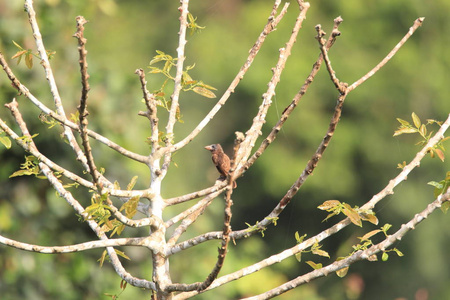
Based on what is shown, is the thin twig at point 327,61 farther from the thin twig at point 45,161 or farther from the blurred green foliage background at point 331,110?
the blurred green foliage background at point 331,110

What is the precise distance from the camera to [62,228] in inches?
189

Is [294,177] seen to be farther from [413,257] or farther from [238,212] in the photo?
[413,257]

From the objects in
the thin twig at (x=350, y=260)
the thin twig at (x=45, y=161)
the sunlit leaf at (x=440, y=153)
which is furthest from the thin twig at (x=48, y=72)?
the sunlit leaf at (x=440, y=153)

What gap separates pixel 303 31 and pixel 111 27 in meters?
4.93

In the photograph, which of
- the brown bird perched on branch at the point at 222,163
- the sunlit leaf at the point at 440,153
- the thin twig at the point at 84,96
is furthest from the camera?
the brown bird perched on branch at the point at 222,163

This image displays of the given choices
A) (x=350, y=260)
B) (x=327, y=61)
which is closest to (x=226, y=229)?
(x=350, y=260)

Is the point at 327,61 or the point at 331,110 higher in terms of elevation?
the point at 331,110

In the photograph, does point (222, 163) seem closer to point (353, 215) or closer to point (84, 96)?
point (353, 215)

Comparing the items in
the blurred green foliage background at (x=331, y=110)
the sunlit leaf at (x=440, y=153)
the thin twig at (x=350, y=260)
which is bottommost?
the thin twig at (x=350, y=260)

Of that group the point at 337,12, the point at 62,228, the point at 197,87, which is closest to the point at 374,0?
the point at 337,12

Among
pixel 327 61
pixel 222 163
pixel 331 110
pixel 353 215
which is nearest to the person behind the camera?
pixel 327 61

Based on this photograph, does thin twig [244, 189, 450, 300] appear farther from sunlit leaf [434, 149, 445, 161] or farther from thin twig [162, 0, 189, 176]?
thin twig [162, 0, 189, 176]

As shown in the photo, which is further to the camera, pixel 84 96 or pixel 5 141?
pixel 5 141

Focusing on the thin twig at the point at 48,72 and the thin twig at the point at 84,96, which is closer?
the thin twig at the point at 84,96
